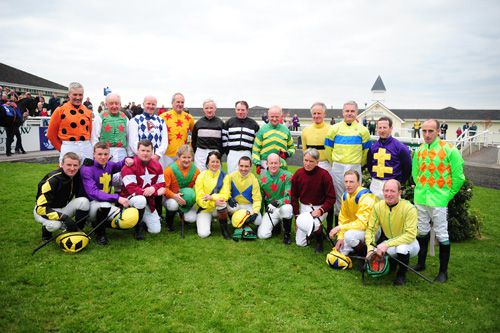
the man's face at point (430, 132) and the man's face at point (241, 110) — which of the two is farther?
the man's face at point (241, 110)

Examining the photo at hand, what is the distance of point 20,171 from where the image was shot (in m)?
11.0

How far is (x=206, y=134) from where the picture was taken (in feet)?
22.9

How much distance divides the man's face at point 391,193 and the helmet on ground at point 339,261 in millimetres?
1020

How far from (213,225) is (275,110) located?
8.03 feet

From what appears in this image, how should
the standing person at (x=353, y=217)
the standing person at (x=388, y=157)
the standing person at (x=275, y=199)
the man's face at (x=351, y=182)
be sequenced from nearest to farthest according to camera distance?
the standing person at (x=353, y=217) → the man's face at (x=351, y=182) → the standing person at (x=388, y=157) → the standing person at (x=275, y=199)

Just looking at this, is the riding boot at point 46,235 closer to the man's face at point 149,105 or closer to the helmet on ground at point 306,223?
the man's face at point 149,105

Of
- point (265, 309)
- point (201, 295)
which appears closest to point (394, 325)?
point (265, 309)

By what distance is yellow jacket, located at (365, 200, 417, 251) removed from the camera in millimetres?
4461

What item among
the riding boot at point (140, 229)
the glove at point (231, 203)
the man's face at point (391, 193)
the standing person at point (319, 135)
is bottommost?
the riding boot at point (140, 229)

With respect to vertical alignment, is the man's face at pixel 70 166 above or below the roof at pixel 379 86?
below

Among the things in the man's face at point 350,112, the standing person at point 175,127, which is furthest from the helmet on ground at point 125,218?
the man's face at point 350,112

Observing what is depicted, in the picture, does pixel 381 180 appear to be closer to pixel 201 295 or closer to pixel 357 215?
pixel 357 215

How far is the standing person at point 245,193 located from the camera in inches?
243

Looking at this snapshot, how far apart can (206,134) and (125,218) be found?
2299 mm
